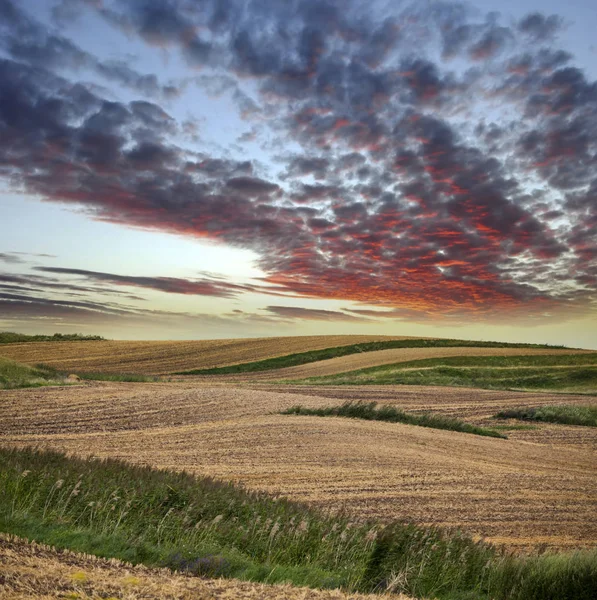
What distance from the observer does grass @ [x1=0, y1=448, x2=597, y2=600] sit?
20.7ft

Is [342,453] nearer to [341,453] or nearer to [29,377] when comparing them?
[341,453]

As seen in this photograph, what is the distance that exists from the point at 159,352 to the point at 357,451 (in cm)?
→ 4884

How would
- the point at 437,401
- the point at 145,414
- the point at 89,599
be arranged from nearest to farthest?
the point at 89,599
the point at 145,414
the point at 437,401

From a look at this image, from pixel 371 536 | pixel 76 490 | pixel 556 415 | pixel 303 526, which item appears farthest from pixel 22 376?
pixel 371 536

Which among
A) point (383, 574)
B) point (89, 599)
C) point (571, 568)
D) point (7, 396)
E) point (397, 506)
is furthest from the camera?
point (7, 396)

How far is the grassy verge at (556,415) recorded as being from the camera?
97.6 ft

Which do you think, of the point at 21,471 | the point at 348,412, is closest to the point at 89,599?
the point at 21,471

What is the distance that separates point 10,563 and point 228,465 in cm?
1007

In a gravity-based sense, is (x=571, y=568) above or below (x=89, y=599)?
below

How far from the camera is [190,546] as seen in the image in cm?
667

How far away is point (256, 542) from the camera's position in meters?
7.31

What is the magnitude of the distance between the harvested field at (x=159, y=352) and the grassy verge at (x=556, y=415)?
98.8 ft

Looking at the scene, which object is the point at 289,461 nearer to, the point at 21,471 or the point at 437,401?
the point at 21,471

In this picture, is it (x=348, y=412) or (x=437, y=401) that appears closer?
(x=348, y=412)
